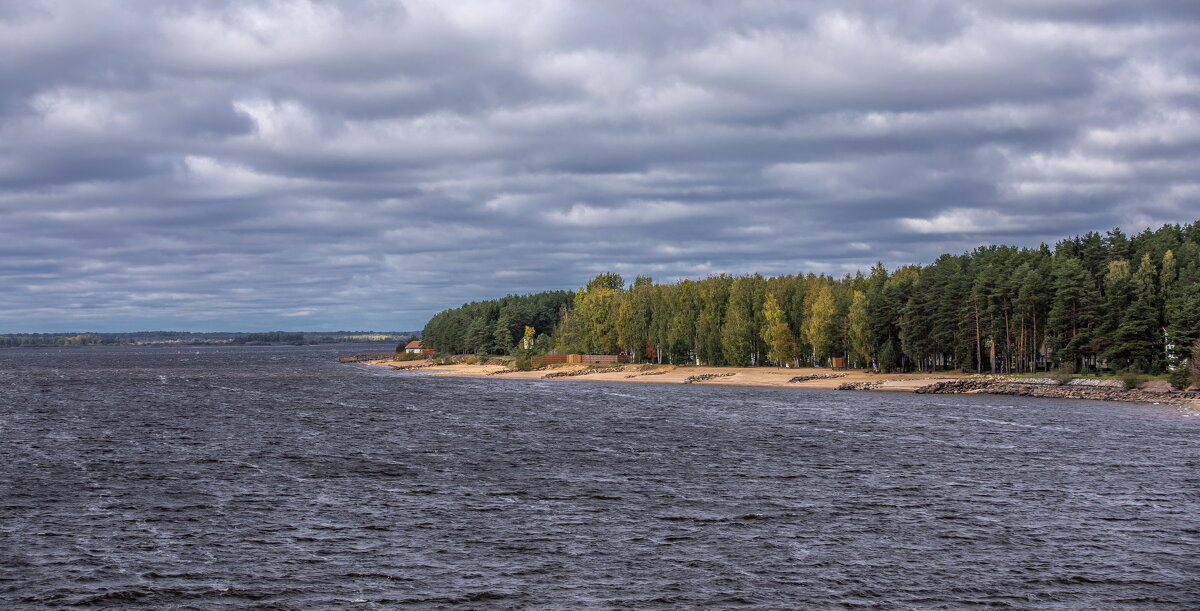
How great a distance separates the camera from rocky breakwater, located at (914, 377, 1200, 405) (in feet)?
338

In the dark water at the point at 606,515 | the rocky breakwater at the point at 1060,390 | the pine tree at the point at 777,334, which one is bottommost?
the dark water at the point at 606,515

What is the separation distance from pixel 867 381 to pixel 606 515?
103 m

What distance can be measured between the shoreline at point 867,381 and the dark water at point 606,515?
92.6ft

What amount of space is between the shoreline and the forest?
14.6ft

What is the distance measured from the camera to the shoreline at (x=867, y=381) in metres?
108

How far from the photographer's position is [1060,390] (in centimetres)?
11169

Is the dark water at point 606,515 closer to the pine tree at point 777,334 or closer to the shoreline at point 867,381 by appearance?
the shoreline at point 867,381

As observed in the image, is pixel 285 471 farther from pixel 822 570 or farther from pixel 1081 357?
pixel 1081 357

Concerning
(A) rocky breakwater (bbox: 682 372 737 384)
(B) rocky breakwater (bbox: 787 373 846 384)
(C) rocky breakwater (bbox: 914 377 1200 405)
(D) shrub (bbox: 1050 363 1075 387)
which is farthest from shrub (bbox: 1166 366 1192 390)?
(A) rocky breakwater (bbox: 682 372 737 384)

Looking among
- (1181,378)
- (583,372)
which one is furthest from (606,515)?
(583,372)

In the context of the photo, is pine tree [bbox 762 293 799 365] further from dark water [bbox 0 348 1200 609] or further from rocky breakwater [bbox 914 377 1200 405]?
dark water [bbox 0 348 1200 609]

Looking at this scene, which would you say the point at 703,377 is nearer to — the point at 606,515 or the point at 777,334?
the point at 777,334

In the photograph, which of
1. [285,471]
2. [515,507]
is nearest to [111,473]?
[285,471]

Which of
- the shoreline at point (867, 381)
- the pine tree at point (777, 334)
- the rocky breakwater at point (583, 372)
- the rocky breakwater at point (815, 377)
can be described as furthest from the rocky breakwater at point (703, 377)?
the rocky breakwater at point (583, 372)
